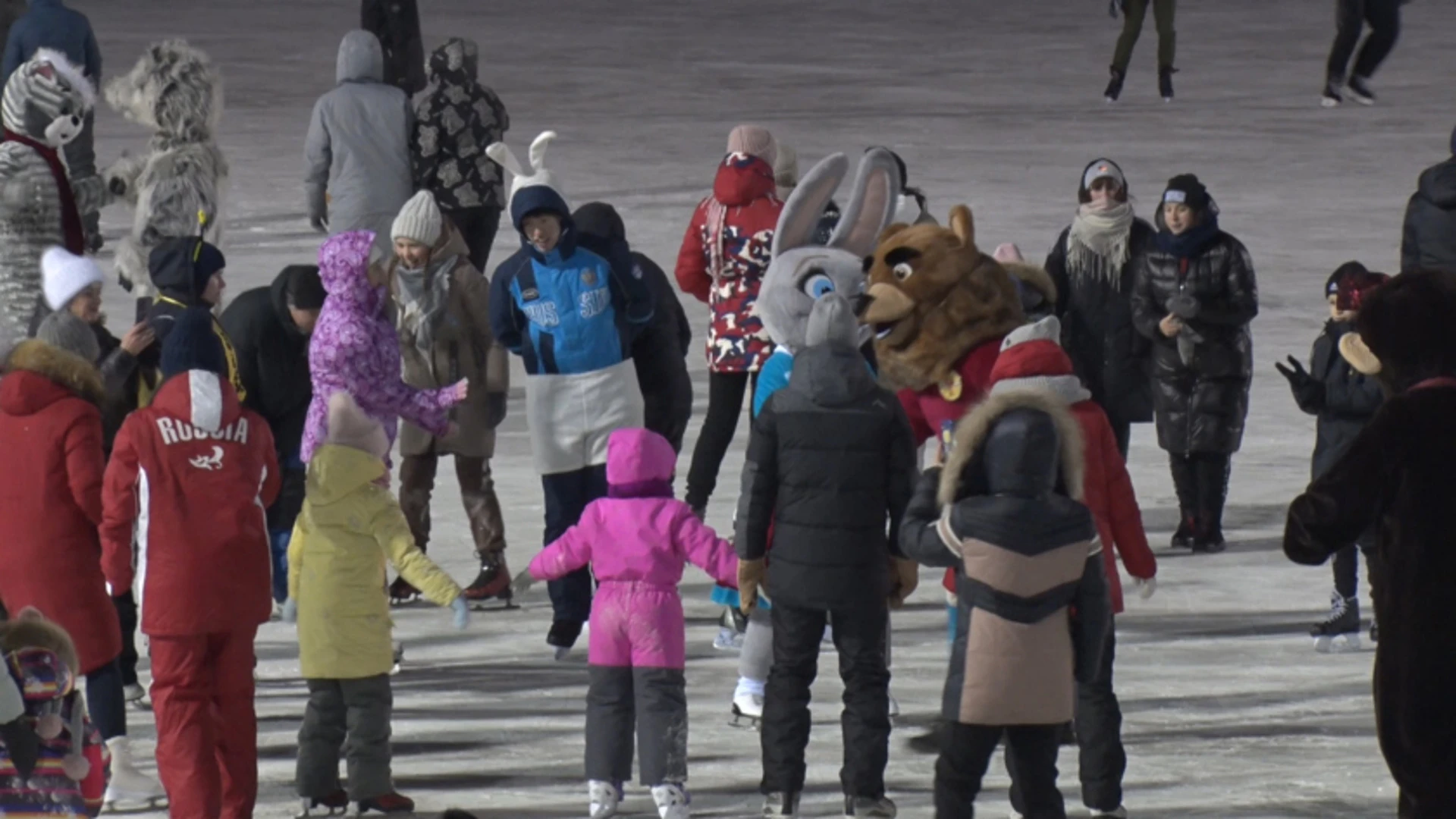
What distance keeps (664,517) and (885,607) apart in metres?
0.61

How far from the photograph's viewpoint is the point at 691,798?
7.57 meters

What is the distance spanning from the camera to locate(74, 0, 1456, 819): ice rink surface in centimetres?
798

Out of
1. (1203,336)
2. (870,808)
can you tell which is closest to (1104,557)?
(870,808)

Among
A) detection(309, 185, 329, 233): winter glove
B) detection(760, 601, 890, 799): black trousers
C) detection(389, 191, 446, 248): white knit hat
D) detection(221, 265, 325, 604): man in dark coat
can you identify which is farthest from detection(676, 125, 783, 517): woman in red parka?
detection(309, 185, 329, 233): winter glove

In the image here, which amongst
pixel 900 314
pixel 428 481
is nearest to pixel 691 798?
pixel 900 314

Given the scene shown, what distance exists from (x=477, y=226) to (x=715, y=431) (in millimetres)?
3117

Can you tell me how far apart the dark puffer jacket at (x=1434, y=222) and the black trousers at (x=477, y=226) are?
13.2ft

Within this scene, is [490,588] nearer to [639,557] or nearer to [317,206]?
[639,557]

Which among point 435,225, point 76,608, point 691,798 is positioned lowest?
point 691,798

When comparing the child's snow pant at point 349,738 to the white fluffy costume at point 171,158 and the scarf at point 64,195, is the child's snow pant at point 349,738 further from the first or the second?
the white fluffy costume at point 171,158

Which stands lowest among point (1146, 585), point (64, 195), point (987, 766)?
point (987, 766)

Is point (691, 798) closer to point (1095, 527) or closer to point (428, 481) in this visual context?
point (1095, 527)

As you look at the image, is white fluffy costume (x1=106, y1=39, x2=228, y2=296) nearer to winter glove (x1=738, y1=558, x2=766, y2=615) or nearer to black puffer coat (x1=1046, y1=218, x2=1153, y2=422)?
black puffer coat (x1=1046, y1=218, x2=1153, y2=422)

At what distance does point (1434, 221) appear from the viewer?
38.0 feet
